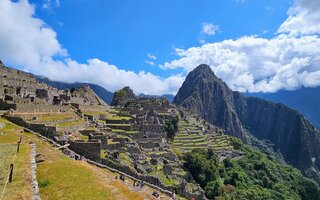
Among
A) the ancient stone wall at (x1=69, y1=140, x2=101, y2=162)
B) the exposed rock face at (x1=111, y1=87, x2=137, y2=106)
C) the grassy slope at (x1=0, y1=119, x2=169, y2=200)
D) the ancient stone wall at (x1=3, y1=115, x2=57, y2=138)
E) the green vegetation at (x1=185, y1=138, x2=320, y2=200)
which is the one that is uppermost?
the exposed rock face at (x1=111, y1=87, x2=137, y2=106)

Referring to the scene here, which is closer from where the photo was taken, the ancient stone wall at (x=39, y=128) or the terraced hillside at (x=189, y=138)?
the ancient stone wall at (x=39, y=128)

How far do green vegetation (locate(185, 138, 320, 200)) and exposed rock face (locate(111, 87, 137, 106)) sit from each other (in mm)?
38639

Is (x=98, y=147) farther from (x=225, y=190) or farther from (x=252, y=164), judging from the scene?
(x=252, y=164)

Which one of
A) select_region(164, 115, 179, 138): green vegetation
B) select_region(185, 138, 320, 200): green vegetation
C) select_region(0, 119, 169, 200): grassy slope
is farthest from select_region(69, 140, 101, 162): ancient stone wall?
select_region(164, 115, 179, 138): green vegetation

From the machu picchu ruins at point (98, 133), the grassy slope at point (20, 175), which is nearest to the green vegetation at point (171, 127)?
the machu picchu ruins at point (98, 133)

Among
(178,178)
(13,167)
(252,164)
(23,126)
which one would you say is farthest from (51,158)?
(252,164)

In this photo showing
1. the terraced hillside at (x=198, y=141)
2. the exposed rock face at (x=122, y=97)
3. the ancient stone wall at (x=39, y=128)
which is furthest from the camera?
the exposed rock face at (x=122, y=97)

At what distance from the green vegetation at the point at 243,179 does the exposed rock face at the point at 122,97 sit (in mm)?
38639

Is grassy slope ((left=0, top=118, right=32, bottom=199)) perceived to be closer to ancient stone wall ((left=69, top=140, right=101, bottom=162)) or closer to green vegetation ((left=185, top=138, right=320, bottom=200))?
ancient stone wall ((left=69, top=140, right=101, bottom=162))

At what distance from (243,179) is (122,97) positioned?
6146cm

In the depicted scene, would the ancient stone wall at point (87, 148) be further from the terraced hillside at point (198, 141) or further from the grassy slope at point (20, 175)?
the terraced hillside at point (198, 141)

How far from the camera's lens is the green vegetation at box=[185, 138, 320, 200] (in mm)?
63062

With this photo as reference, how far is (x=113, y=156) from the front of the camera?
40125mm

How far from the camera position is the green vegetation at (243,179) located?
63062 millimetres
